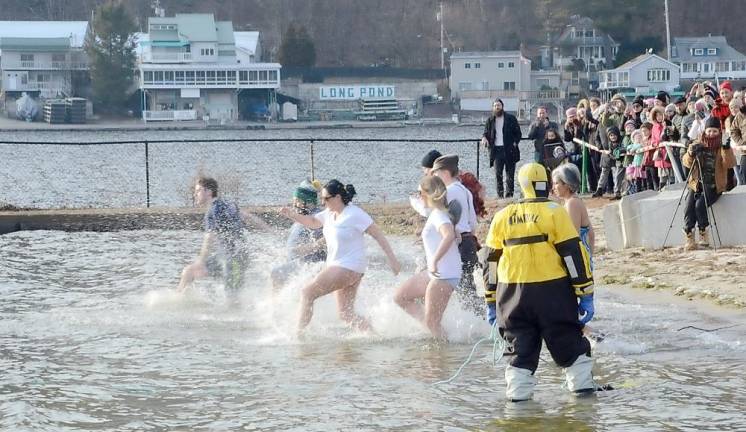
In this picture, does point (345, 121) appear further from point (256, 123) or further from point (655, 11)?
point (655, 11)

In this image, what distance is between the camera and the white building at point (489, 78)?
10694 cm

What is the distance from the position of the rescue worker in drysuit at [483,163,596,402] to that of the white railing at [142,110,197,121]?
96532 mm

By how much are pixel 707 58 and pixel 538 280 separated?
10385cm

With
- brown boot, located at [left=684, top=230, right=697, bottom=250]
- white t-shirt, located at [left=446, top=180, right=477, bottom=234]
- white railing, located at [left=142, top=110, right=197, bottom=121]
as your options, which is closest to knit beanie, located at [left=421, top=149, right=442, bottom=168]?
white t-shirt, located at [left=446, top=180, right=477, bottom=234]

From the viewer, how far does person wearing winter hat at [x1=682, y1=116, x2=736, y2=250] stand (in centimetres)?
1440

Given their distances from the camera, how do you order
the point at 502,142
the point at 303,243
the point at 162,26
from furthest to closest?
1. the point at 162,26
2. the point at 502,142
3. the point at 303,243

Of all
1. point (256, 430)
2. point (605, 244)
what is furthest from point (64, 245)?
point (256, 430)

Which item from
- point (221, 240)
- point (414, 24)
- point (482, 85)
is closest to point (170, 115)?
point (482, 85)

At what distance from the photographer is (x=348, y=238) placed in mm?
10914

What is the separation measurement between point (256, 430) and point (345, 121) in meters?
99.6

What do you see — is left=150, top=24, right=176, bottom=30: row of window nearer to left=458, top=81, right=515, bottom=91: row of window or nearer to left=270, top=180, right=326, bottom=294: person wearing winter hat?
left=458, top=81, right=515, bottom=91: row of window

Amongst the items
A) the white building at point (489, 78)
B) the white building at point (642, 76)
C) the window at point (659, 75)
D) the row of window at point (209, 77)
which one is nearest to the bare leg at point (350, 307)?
the white building at point (642, 76)

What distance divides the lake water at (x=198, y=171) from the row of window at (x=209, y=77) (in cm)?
3062

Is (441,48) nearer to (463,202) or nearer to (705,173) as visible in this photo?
(705,173)
